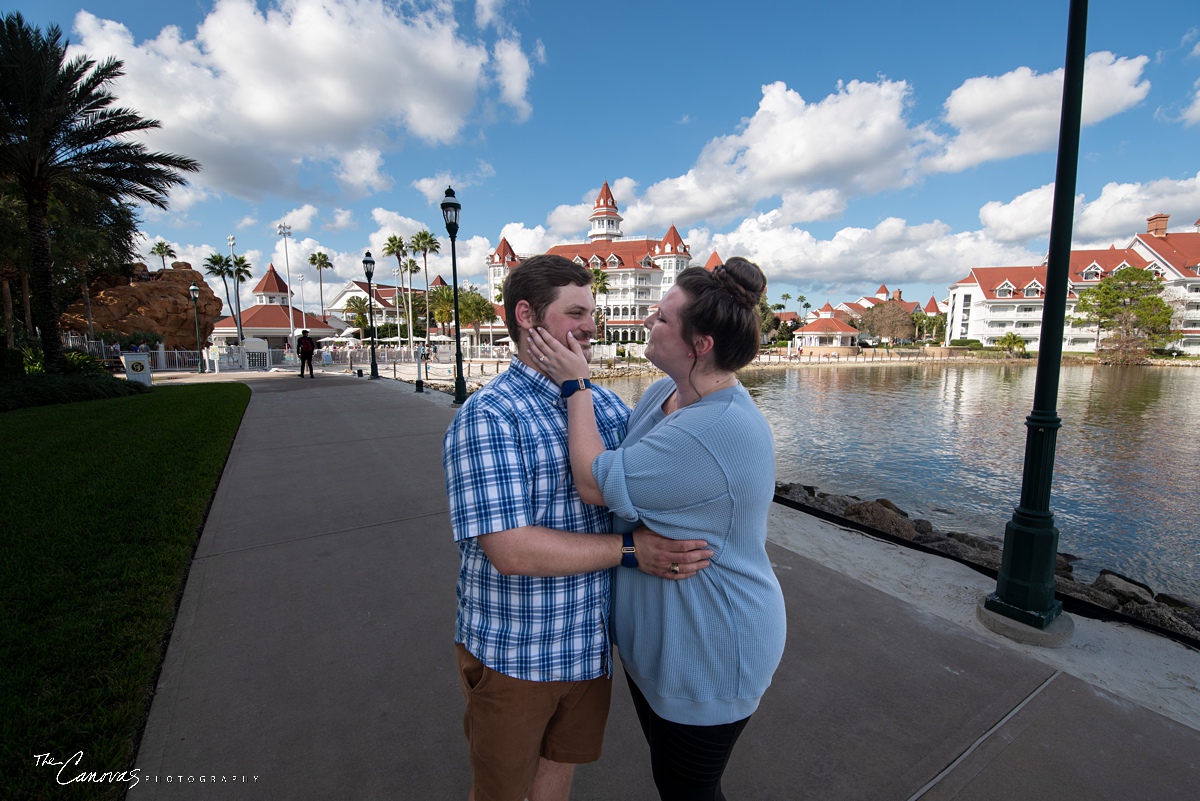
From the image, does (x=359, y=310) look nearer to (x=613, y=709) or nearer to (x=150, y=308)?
(x=150, y=308)

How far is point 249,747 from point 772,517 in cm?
438

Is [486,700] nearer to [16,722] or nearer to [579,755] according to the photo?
[579,755]

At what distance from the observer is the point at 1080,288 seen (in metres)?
73.8

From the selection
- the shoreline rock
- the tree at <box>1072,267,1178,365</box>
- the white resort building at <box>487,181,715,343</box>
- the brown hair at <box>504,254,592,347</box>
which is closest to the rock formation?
the white resort building at <box>487,181,715,343</box>

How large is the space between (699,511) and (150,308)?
52.1 meters

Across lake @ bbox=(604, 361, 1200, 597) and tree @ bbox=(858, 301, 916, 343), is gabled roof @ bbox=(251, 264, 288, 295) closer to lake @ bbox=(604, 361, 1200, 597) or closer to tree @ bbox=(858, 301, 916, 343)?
lake @ bbox=(604, 361, 1200, 597)

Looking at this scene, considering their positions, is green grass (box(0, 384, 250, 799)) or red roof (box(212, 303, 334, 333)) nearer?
green grass (box(0, 384, 250, 799))

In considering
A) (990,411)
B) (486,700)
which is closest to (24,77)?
(486,700)

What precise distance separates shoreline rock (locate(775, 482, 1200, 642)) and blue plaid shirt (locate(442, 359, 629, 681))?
3804 mm

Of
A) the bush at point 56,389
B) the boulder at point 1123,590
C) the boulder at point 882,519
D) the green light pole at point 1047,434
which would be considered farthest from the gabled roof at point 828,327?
the green light pole at point 1047,434

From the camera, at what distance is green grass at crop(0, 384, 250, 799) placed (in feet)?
7.50

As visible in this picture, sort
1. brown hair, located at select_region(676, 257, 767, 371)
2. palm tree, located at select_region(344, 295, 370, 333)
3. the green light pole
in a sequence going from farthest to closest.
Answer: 1. palm tree, located at select_region(344, 295, 370, 333)
2. the green light pole
3. brown hair, located at select_region(676, 257, 767, 371)

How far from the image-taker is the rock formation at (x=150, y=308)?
38312 millimetres

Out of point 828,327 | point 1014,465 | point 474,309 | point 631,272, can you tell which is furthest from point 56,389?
point 828,327
